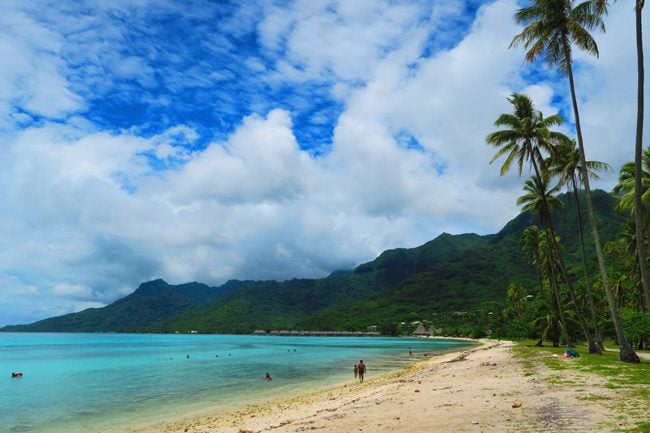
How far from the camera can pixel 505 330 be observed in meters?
112

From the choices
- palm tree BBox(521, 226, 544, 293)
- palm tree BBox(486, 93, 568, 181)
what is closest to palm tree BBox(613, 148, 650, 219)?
palm tree BBox(486, 93, 568, 181)

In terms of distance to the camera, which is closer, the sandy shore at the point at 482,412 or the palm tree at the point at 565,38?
the sandy shore at the point at 482,412

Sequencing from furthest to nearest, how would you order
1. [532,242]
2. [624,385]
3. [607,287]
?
[532,242], [607,287], [624,385]

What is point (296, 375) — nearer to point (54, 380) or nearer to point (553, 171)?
point (54, 380)

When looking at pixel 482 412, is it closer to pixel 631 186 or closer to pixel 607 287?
pixel 607 287

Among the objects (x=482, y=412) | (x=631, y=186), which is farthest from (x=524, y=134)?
(x=482, y=412)

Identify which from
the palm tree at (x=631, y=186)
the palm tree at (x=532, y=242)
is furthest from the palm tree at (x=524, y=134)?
the palm tree at (x=532, y=242)

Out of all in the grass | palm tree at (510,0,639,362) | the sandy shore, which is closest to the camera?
the grass

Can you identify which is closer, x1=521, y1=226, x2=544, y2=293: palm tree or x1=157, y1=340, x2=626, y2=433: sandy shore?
x1=157, y1=340, x2=626, y2=433: sandy shore

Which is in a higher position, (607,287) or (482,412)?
Answer: (607,287)

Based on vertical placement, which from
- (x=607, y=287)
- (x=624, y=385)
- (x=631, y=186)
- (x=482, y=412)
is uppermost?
(x=631, y=186)

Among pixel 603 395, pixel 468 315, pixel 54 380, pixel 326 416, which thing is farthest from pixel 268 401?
pixel 468 315

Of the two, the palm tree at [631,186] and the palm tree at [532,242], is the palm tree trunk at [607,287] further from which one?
the palm tree at [532,242]

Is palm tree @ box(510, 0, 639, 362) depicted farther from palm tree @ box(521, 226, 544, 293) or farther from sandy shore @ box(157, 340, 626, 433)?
palm tree @ box(521, 226, 544, 293)
